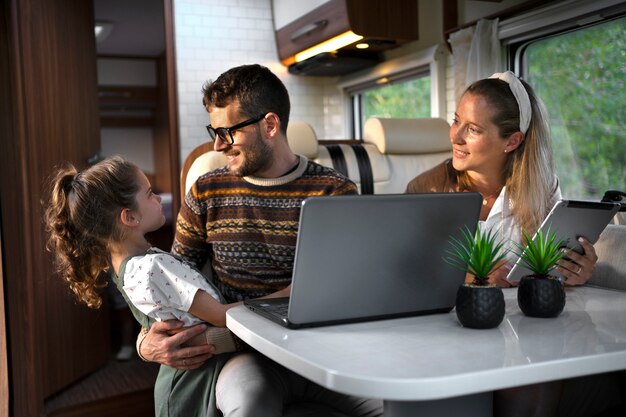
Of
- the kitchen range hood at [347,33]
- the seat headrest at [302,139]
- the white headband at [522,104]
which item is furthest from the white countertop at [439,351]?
the kitchen range hood at [347,33]

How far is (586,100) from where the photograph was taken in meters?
3.07

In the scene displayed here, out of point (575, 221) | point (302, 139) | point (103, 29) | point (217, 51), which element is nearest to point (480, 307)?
point (575, 221)

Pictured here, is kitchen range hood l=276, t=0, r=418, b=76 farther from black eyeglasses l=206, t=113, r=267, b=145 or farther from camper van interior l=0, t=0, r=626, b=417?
black eyeglasses l=206, t=113, r=267, b=145

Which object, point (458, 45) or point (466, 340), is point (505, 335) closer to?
point (466, 340)

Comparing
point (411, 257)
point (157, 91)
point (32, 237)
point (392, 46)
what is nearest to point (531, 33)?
point (392, 46)

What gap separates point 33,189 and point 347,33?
6.42 ft

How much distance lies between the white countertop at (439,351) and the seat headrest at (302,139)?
5.25 feet

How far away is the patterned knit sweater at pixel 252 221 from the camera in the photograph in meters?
1.94

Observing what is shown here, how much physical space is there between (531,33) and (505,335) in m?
2.43

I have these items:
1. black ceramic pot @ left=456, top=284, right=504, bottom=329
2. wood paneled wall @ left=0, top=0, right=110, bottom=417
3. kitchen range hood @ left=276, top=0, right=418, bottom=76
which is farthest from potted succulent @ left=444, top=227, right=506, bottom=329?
kitchen range hood @ left=276, top=0, right=418, bottom=76

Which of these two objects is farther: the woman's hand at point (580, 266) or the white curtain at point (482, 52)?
the white curtain at point (482, 52)

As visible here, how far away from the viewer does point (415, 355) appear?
3.31 ft

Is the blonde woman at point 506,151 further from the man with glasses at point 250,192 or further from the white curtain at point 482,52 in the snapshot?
the white curtain at point 482,52

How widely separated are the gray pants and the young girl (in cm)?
8
